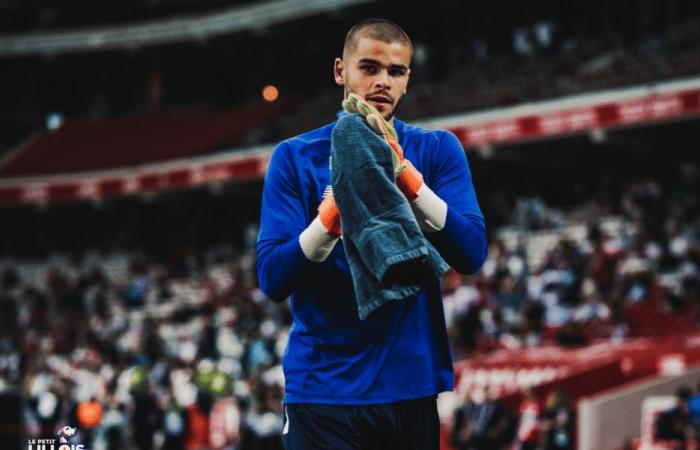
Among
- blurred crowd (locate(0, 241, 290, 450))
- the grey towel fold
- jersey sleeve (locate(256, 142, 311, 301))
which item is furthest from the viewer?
blurred crowd (locate(0, 241, 290, 450))

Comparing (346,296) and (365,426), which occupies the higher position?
(346,296)

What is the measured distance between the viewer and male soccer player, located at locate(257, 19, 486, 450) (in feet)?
10.1

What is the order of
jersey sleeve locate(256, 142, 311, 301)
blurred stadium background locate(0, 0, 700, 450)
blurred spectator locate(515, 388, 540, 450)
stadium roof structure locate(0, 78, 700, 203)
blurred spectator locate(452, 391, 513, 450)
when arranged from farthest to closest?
stadium roof structure locate(0, 78, 700, 203) < blurred stadium background locate(0, 0, 700, 450) < blurred spectator locate(452, 391, 513, 450) < blurred spectator locate(515, 388, 540, 450) < jersey sleeve locate(256, 142, 311, 301)

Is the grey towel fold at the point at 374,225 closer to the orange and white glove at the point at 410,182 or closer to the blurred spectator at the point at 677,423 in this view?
the orange and white glove at the point at 410,182

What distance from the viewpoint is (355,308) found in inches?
122

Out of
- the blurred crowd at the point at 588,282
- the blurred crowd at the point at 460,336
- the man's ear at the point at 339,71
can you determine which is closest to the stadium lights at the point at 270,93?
the blurred crowd at the point at 460,336

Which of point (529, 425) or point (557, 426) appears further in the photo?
point (529, 425)

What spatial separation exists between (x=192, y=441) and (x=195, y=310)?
10.5m

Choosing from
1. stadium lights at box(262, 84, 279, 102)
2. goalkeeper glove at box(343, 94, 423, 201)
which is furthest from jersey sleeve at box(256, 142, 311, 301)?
stadium lights at box(262, 84, 279, 102)

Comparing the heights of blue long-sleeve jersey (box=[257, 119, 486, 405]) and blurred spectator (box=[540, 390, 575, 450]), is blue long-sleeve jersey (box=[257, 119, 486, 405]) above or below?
above

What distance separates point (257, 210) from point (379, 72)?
3227 cm

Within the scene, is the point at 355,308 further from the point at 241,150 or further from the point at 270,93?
the point at 270,93

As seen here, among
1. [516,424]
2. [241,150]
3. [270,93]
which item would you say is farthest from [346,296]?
[270,93]

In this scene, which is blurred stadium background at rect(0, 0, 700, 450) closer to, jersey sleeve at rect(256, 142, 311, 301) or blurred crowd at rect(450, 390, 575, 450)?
blurred crowd at rect(450, 390, 575, 450)
